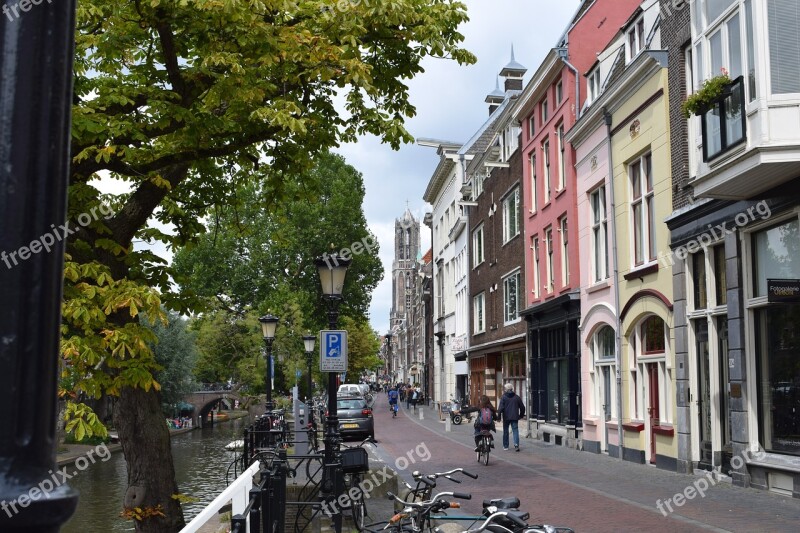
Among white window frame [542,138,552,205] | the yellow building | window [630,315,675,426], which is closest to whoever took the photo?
the yellow building

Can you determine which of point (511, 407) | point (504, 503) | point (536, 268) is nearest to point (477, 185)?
point (536, 268)

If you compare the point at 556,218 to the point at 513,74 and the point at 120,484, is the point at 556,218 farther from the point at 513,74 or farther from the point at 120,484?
the point at 513,74

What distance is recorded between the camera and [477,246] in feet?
139

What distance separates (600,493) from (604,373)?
861 centimetres

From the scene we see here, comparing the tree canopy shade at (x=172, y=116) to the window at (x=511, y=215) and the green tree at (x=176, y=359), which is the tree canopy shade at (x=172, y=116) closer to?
the window at (x=511, y=215)

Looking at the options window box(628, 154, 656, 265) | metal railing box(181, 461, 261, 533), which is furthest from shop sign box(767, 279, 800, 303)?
metal railing box(181, 461, 261, 533)

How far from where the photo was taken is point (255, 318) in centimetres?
5244

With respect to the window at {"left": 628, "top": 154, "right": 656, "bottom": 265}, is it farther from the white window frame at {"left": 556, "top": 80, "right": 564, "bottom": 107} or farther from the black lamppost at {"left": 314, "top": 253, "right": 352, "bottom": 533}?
the black lamppost at {"left": 314, "top": 253, "right": 352, "bottom": 533}

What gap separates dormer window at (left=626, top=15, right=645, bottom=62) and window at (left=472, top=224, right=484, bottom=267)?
19.8 metres

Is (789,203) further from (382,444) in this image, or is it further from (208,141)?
(382,444)

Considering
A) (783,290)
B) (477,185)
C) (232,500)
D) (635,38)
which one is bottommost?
(232,500)

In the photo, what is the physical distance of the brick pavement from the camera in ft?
36.1

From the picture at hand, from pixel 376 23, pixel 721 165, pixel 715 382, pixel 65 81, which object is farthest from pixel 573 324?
pixel 65 81

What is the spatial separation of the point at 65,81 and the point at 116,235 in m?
9.81
